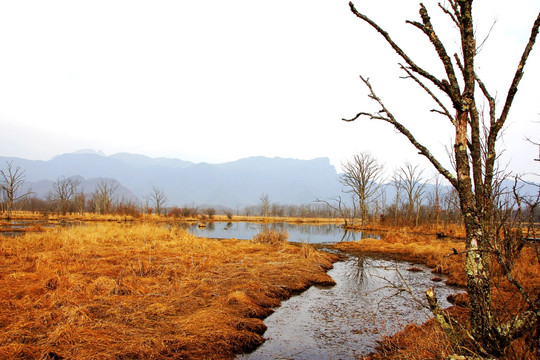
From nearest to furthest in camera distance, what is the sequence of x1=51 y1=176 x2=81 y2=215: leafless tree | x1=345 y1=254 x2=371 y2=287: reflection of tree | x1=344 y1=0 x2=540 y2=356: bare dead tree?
x1=344 y1=0 x2=540 y2=356: bare dead tree < x1=345 y1=254 x2=371 y2=287: reflection of tree < x1=51 y1=176 x2=81 y2=215: leafless tree

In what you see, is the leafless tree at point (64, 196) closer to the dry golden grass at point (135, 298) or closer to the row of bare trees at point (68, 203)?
the row of bare trees at point (68, 203)

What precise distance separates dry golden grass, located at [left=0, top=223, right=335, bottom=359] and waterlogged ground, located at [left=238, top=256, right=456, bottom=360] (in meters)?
0.42

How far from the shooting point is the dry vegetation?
3.13m

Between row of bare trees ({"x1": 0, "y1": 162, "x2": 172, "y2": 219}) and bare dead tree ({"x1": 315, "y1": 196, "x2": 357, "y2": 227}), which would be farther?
row of bare trees ({"x1": 0, "y1": 162, "x2": 172, "y2": 219})

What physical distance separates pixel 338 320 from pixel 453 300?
371cm

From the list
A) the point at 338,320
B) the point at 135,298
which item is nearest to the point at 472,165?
the point at 338,320

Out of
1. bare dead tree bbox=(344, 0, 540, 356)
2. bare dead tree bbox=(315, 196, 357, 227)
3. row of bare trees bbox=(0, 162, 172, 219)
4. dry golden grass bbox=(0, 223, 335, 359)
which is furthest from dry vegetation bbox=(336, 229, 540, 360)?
row of bare trees bbox=(0, 162, 172, 219)

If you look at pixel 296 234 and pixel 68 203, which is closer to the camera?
pixel 296 234

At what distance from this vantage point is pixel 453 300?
7.95m

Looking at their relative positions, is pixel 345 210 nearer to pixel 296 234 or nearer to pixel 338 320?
pixel 296 234

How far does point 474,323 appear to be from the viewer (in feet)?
9.34

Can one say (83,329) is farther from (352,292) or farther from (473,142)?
(352,292)

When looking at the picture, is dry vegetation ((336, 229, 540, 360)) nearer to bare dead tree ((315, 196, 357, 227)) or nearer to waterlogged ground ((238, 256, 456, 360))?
waterlogged ground ((238, 256, 456, 360))

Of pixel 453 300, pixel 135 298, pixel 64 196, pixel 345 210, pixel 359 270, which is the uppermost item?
pixel 64 196
